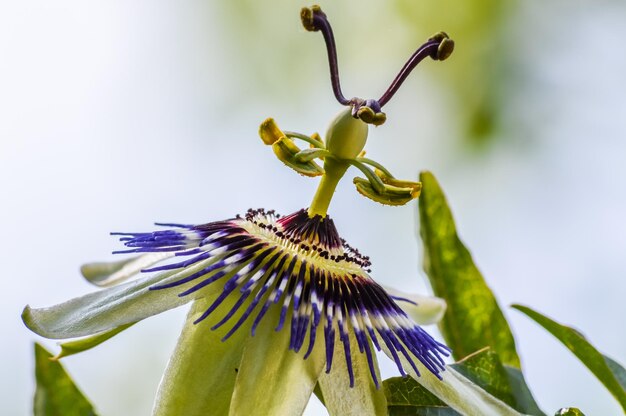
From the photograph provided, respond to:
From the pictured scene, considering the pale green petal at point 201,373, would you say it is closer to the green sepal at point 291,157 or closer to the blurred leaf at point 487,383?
the blurred leaf at point 487,383

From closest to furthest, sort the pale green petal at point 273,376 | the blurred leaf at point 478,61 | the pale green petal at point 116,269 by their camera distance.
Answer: the pale green petal at point 273,376
the pale green petal at point 116,269
the blurred leaf at point 478,61

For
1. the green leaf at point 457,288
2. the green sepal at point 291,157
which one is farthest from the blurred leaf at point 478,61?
the green sepal at point 291,157

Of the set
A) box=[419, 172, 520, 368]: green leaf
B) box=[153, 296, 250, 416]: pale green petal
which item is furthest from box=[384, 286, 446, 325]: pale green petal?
box=[153, 296, 250, 416]: pale green petal

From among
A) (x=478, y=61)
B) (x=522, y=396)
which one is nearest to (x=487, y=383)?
(x=522, y=396)

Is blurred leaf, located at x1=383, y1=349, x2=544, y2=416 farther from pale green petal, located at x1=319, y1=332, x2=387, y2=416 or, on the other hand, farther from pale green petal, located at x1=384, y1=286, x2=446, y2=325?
pale green petal, located at x1=384, y1=286, x2=446, y2=325

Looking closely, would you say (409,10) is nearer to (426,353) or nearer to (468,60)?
(468,60)

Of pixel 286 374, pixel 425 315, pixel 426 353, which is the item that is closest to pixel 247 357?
pixel 286 374
